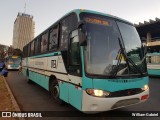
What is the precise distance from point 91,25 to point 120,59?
1195 mm

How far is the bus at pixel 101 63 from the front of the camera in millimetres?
4469

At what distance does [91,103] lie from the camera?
14.5 feet

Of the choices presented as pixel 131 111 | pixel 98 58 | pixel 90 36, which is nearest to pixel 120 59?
pixel 98 58

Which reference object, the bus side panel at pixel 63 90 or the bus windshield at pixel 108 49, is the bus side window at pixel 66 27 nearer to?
the bus windshield at pixel 108 49

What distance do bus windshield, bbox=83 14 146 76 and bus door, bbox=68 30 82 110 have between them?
0.36 metres

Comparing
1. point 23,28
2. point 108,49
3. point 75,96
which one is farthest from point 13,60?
point 23,28

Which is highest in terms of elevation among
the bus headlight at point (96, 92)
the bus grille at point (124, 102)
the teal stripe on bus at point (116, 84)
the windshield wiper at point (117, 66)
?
the windshield wiper at point (117, 66)

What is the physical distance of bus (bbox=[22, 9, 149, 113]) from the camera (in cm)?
447

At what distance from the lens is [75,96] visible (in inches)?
194

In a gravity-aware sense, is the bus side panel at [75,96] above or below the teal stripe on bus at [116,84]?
below

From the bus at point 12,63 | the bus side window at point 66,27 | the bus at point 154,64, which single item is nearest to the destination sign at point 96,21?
the bus side window at point 66,27

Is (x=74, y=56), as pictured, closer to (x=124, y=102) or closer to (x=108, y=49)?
(x=108, y=49)

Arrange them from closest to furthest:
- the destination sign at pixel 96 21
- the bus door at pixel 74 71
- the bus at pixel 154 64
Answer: the bus door at pixel 74 71
the destination sign at pixel 96 21
the bus at pixel 154 64

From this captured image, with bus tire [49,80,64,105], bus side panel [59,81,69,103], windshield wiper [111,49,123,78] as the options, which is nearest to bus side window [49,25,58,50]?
bus tire [49,80,64,105]
